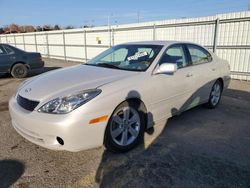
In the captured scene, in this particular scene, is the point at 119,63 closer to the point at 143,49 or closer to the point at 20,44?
the point at 143,49

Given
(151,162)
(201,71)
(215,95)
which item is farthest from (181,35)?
(151,162)

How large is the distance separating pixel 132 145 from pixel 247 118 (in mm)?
2800

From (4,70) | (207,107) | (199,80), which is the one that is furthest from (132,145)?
(4,70)

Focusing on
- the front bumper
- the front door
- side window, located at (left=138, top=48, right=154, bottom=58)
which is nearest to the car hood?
the front bumper

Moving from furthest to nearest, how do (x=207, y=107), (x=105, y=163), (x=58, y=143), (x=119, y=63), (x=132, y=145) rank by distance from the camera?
(x=207, y=107) → (x=119, y=63) → (x=132, y=145) → (x=105, y=163) → (x=58, y=143)

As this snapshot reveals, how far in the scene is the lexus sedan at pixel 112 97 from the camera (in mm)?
2697

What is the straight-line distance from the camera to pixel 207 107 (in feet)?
17.2

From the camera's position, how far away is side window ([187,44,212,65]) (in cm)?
454

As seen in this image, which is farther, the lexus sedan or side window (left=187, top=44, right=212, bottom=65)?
side window (left=187, top=44, right=212, bottom=65)

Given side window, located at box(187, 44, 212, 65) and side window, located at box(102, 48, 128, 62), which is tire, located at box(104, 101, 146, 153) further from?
side window, located at box(187, 44, 212, 65)

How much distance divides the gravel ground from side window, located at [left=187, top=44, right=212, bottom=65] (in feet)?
4.32

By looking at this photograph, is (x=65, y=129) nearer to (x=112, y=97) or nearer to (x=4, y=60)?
(x=112, y=97)

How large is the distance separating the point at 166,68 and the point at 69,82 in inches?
57.2

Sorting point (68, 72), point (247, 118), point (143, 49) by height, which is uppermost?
point (143, 49)
